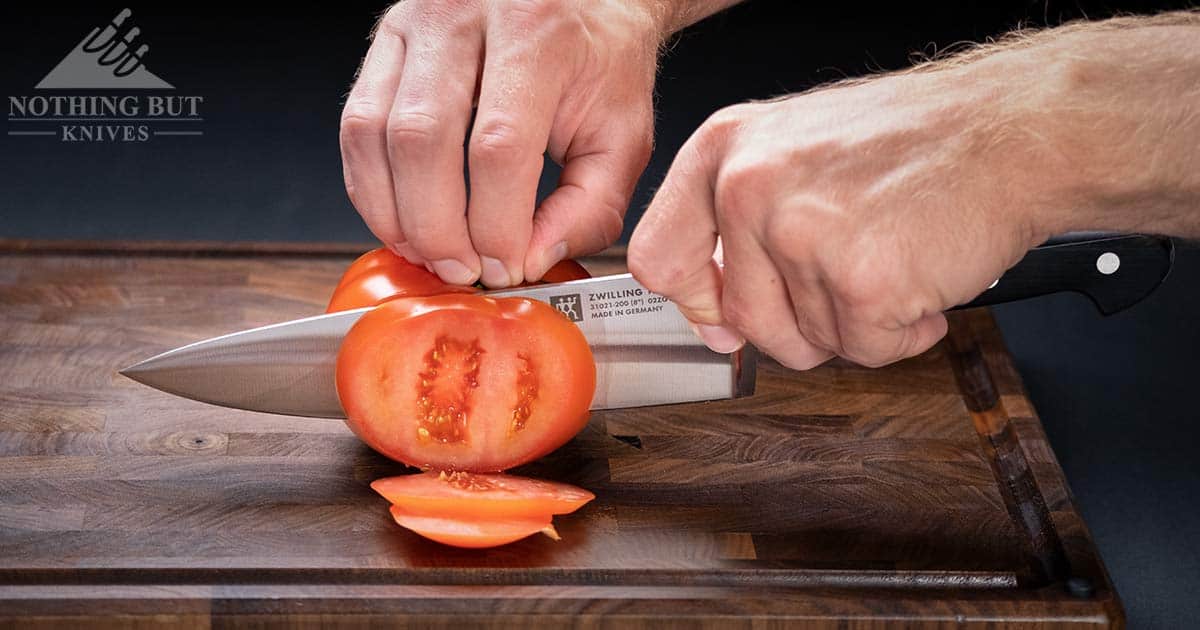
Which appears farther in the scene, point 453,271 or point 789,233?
point 453,271

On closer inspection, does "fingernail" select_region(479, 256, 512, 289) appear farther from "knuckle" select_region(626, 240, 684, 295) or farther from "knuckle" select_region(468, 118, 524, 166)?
"knuckle" select_region(626, 240, 684, 295)

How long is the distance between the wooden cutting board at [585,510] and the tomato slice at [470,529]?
18 mm

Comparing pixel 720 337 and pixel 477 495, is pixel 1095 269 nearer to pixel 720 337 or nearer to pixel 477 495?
pixel 720 337

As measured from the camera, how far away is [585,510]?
1468 mm

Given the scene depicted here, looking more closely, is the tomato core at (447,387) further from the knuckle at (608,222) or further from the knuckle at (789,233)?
the knuckle at (789,233)

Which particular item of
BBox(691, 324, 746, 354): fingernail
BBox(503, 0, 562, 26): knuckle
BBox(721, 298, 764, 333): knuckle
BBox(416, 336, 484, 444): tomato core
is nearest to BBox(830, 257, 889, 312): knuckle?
BBox(721, 298, 764, 333): knuckle

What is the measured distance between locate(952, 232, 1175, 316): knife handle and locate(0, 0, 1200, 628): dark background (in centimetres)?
34

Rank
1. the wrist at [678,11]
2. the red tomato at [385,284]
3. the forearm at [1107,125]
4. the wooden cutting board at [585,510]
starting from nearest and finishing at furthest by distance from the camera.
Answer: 1. the forearm at [1107,125]
2. the wooden cutting board at [585,510]
3. the red tomato at [385,284]
4. the wrist at [678,11]

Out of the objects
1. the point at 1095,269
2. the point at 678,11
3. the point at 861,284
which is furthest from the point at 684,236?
the point at 678,11

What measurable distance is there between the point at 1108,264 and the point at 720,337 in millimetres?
470

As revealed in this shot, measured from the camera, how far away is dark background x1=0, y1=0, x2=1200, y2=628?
178 centimetres

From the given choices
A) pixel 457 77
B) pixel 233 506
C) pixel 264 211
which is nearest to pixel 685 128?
pixel 264 211

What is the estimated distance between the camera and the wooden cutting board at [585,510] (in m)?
1.32

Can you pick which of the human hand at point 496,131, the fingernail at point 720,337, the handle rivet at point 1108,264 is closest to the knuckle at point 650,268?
the fingernail at point 720,337
